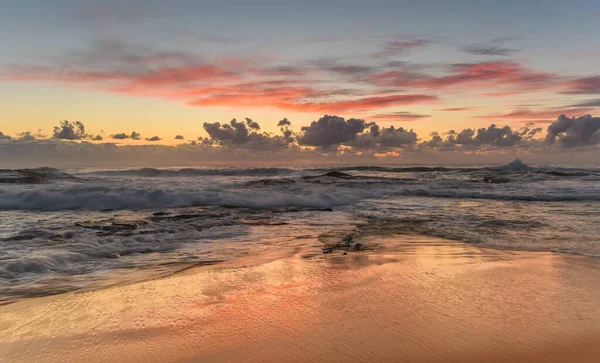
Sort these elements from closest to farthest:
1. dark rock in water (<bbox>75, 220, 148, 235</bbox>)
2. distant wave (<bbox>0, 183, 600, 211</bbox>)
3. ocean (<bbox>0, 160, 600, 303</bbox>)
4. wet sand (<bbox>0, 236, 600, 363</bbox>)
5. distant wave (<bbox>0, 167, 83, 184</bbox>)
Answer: wet sand (<bbox>0, 236, 600, 363</bbox>), ocean (<bbox>0, 160, 600, 303</bbox>), dark rock in water (<bbox>75, 220, 148, 235</bbox>), distant wave (<bbox>0, 183, 600, 211</bbox>), distant wave (<bbox>0, 167, 83, 184</bbox>)

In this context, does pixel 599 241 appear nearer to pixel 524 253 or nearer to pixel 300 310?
pixel 524 253

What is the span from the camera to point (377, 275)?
5.13m

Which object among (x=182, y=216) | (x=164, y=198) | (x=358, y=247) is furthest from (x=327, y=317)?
(x=164, y=198)

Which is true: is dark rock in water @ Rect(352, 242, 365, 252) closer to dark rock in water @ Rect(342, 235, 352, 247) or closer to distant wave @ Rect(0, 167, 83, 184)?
dark rock in water @ Rect(342, 235, 352, 247)

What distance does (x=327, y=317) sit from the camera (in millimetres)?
3650

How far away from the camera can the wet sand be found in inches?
117

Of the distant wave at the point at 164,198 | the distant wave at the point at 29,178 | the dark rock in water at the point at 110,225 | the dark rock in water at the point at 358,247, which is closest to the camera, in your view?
the dark rock in water at the point at 358,247

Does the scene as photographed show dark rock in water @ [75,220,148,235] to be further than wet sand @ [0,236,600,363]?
Yes

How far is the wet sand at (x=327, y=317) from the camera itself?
2.98 meters

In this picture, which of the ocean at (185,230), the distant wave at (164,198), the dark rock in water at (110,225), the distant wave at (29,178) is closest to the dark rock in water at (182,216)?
the ocean at (185,230)

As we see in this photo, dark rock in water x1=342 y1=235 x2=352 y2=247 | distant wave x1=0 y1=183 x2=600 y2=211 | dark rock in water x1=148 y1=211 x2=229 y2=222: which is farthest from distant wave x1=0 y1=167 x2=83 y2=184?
dark rock in water x1=342 y1=235 x2=352 y2=247

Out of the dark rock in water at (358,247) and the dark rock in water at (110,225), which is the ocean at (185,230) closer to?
the dark rock in water at (110,225)

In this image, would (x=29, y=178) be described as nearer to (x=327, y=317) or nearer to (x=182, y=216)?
(x=182, y=216)

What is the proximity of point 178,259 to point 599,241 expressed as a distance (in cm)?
749
